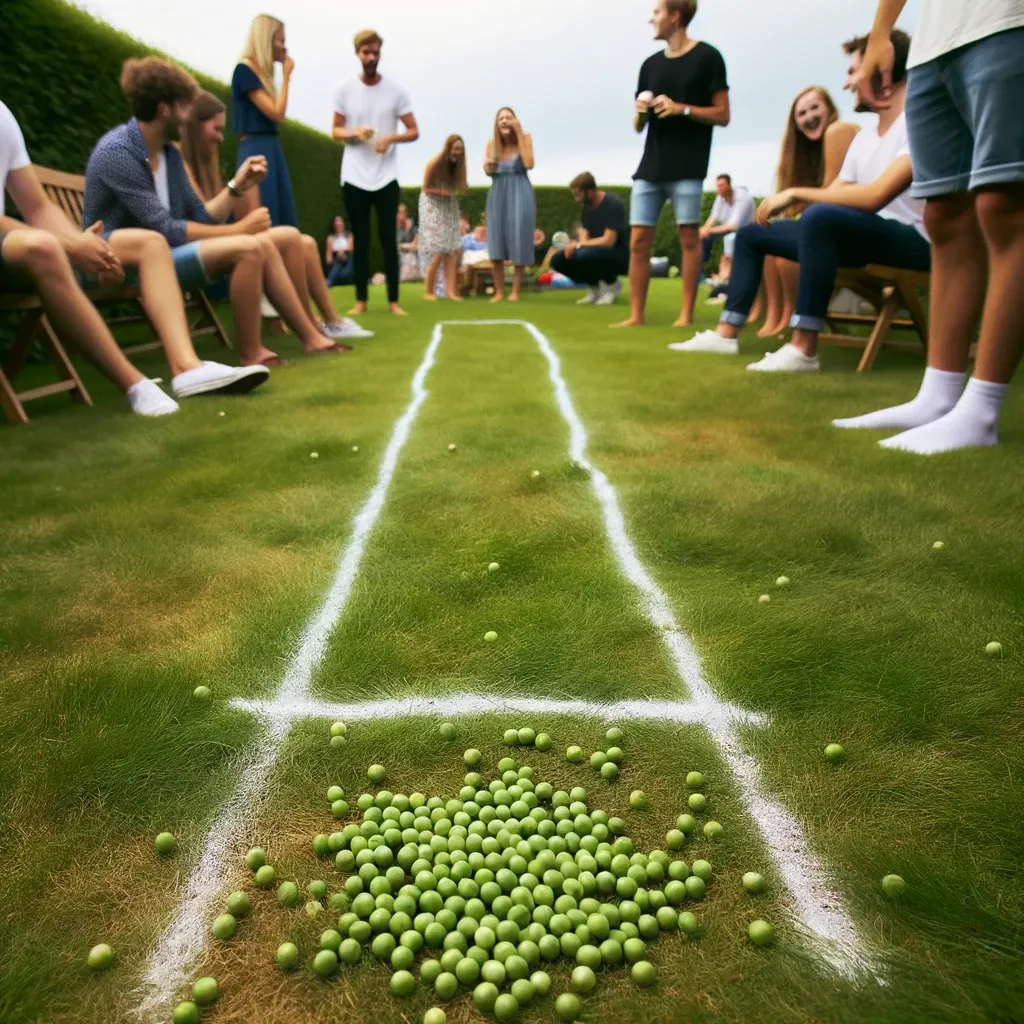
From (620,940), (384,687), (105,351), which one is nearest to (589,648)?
(384,687)

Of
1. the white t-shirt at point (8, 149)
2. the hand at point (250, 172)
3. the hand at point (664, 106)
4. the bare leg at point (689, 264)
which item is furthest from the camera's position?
the bare leg at point (689, 264)

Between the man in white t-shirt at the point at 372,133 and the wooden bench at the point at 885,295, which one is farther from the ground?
the man in white t-shirt at the point at 372,133

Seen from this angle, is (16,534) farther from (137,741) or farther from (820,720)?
(820,720)

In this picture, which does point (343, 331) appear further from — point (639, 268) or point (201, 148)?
point (639, 268)

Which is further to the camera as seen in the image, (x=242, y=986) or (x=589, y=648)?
(x=589, y=648)

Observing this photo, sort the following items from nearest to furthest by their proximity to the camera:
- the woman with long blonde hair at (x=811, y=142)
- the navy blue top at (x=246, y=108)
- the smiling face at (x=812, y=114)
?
the woman with long blonde hair at (x=811, y=142) → the smiling face at (x=812, y=114) → the navy blue top at (x=246, y=108)

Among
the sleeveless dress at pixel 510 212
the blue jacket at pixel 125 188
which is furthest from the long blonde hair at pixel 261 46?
the sleeveless dress at pixel 510 212

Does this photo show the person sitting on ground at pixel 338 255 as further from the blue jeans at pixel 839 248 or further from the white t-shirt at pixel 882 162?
the blue jeans at pixel 839 248
